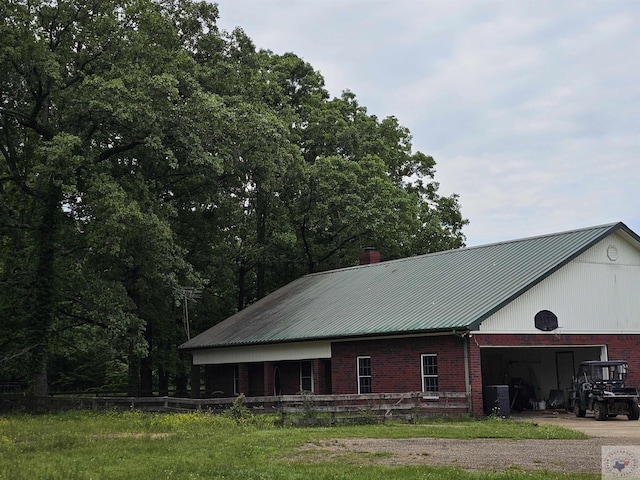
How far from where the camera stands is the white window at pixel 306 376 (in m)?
34.7

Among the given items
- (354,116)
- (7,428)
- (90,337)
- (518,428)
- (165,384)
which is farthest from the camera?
(354,116)

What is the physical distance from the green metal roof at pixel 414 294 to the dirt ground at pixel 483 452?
7.60 meters

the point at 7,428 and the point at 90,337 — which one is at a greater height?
the point at 90,337

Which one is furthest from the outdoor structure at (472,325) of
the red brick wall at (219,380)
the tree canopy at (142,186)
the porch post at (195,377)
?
the tree canopy at (142,186)

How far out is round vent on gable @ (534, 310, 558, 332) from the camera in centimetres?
2808

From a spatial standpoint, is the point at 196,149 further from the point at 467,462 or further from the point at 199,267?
the point at 467,462

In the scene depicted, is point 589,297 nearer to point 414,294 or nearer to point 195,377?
point 414,294

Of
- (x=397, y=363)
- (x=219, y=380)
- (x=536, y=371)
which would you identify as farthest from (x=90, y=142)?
(x=536, y=371)

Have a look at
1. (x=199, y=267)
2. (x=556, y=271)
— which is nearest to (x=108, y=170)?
(x=199, y=267)

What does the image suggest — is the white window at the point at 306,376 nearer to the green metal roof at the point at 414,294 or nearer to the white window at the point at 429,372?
the green metal roof at the point at 414,294

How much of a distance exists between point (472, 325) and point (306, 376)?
1086 centimetres

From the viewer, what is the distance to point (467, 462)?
1491 cm

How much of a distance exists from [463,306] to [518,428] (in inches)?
258
